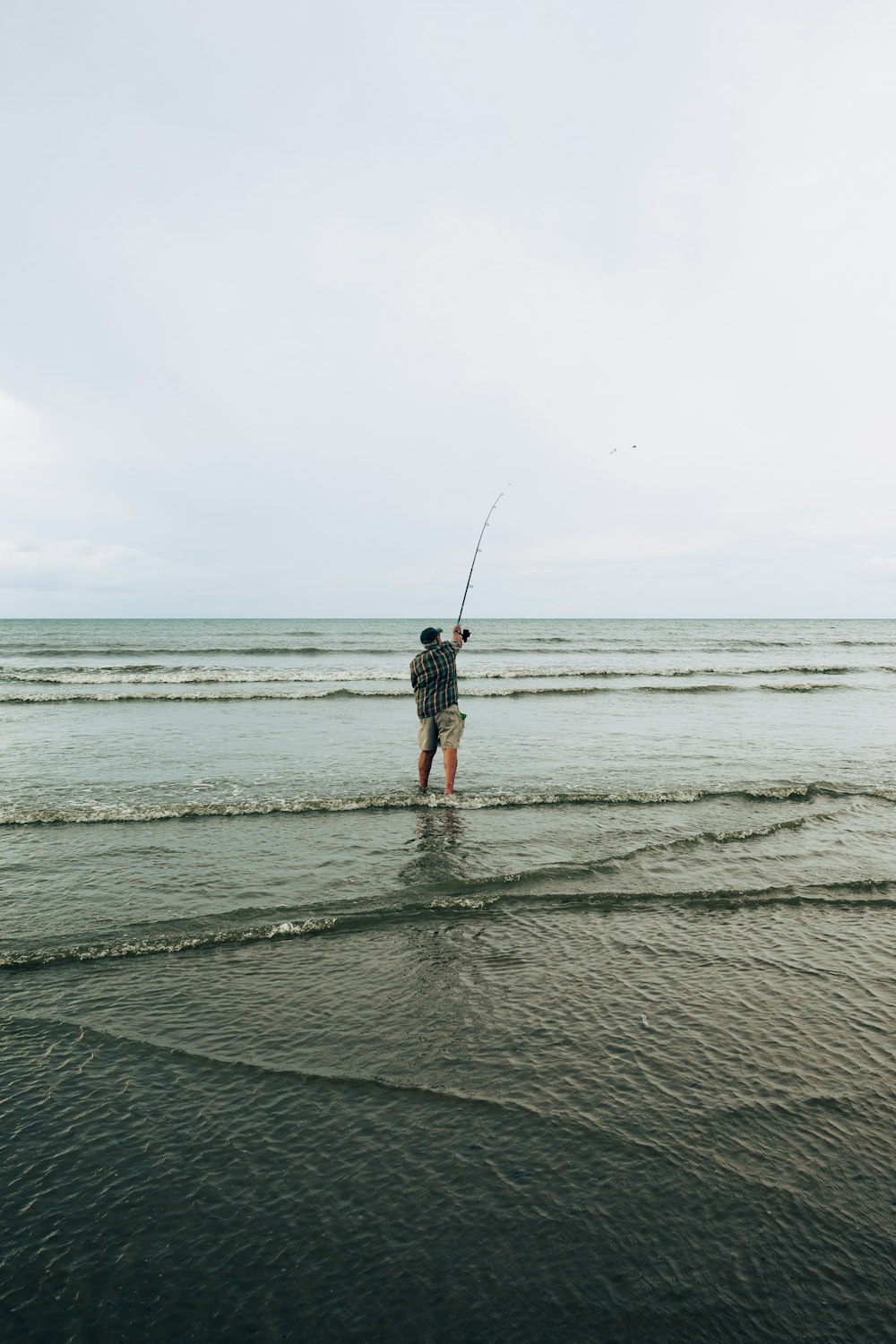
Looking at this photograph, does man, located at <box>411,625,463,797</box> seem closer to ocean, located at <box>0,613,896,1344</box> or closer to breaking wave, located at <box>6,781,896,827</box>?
breaking wave, located at <box>6,781,896,827</box>

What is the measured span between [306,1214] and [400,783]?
7.63 meters

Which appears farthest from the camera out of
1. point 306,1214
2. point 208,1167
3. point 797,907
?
point 797,907

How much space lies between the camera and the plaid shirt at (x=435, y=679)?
30.9 feet

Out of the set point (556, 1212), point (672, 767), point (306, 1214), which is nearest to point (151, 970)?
point (306, 1214)

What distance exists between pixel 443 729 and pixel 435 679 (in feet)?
2.19

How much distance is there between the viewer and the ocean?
2.26 meters

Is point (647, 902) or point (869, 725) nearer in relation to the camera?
point (647, 902)

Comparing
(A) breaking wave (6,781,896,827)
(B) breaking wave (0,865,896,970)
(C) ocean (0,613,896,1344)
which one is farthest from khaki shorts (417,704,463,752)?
(B) breaking wave (0,865,896,970)

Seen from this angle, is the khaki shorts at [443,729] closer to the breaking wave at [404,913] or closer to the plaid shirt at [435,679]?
the plaid shirt at [435,679]

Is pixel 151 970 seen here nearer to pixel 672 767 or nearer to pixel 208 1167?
pixel 208 1167

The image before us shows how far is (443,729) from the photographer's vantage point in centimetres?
957

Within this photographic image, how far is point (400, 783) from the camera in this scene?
33.3ft

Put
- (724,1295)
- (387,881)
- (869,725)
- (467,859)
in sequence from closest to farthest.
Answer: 1. (724,1295)
2. (387,881)
3. (467,859)
4. (869,725)

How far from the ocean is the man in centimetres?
70
